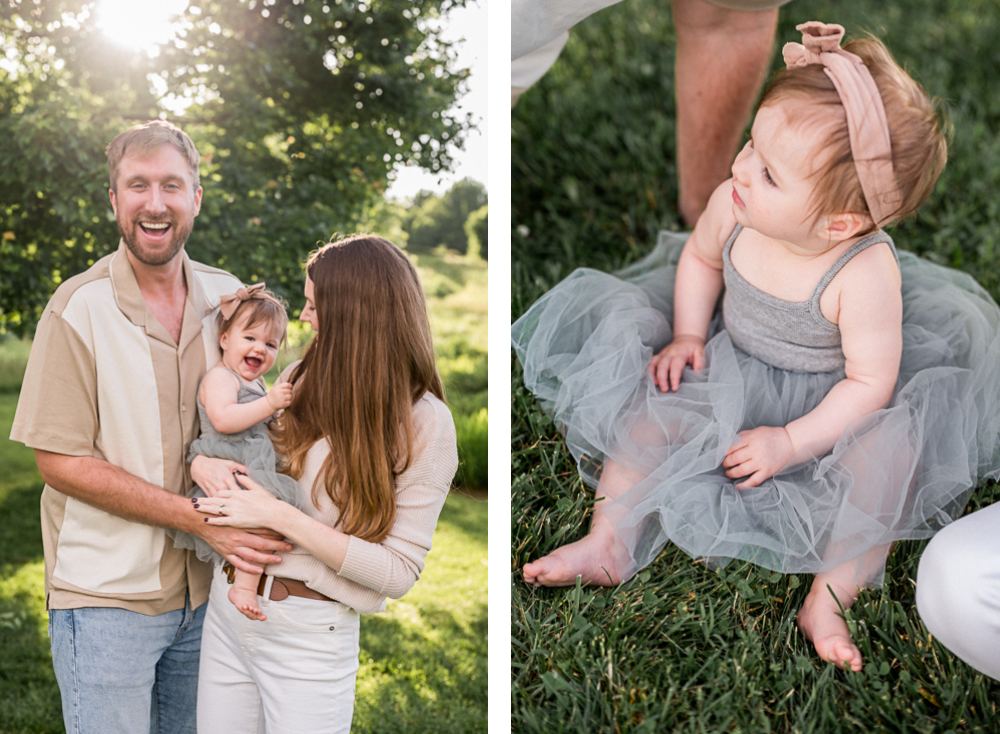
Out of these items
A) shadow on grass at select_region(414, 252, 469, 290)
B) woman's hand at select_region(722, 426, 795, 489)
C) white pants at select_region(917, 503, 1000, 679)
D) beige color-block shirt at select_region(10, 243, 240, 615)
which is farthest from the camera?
shadow on grass at select_region(414, 252, 469, 290)

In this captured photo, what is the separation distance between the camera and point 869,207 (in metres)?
1.46

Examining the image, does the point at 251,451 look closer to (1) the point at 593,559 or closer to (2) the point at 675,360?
(1) the point at 593,559

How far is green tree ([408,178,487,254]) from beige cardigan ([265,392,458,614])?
1.63ft

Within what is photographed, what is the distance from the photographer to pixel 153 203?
55.4 inches

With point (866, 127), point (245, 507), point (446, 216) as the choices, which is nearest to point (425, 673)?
point (245, 507)

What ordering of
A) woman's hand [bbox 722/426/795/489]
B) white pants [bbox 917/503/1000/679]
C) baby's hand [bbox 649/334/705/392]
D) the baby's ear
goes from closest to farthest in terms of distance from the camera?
white pants [bbox 917/503/1000/679]
the baby's ear
woman's hand [bbox 722/426/795/489]
baby's hand [bbox 649/334/705/392]

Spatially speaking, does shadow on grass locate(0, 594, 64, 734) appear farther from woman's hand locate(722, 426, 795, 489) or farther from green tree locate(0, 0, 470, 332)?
woman's hand locate(722, 426, 795, 489)

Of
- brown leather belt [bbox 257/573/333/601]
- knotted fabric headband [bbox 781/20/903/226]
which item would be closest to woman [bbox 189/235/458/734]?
brown leather belt [bbox 257/573/333/601]

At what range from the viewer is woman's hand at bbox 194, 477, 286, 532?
4.55 ft

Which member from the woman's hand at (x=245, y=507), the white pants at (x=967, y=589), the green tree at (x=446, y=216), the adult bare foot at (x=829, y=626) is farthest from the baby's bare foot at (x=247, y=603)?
the white pants at (x=967, y=589)

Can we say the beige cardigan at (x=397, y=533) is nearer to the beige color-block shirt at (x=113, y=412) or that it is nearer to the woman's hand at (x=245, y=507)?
the woman's hand at (x=245, y=507)

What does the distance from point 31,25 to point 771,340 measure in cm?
174

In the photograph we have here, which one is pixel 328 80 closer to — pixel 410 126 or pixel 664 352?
pixel 410 126

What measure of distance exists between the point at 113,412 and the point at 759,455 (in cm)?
125
